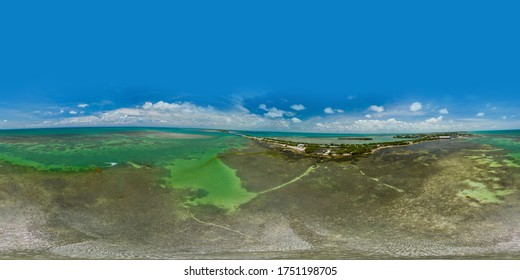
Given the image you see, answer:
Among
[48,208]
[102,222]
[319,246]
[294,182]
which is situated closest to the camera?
[319,246]

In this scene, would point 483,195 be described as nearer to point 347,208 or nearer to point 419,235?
point 419,235

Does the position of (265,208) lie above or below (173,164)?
below

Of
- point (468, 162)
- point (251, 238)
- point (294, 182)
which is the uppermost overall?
point (468, 162)

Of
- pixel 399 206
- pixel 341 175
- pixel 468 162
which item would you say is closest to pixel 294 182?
pixel 341 175

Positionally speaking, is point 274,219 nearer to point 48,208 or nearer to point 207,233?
point 207,233

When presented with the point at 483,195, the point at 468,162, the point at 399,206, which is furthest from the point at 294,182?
the point at 468,162

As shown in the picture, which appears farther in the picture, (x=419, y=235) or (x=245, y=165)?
(x=245, y=165)

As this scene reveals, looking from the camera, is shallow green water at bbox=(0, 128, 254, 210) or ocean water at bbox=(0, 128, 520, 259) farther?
shallow green water at bbox=(0, 128, 254, 210)

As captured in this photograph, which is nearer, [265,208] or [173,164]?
[265,208]

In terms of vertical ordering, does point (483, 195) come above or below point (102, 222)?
above

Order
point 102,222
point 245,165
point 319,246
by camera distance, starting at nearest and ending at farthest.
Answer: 1. point 319,246
2. point 102,222
3. point 245,165

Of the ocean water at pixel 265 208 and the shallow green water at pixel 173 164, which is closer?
the ocean water at pixel 265 208
